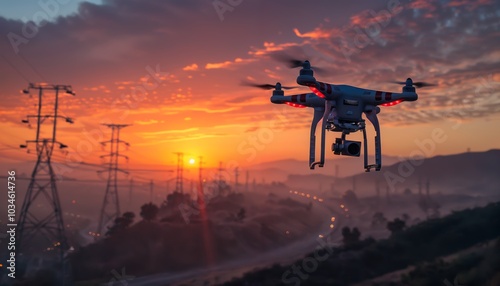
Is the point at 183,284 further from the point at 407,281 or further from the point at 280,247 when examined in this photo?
the point at 280,247

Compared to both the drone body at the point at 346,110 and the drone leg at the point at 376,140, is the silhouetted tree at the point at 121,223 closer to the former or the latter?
the drone body at the point at 346,110

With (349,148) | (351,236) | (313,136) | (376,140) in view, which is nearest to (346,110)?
(349,148)

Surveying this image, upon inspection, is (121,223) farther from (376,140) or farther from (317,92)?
(317,92)

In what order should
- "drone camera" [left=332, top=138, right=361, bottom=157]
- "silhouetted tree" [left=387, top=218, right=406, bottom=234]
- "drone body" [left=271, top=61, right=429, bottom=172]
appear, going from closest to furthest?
"drone body" [left=271, top=61, right=429, bottom=172] → "drone camera" [left=332, top=138, right=361, bottom=157] → "silhouetted tree" [left=387, top=218, right=406, bottom=234]

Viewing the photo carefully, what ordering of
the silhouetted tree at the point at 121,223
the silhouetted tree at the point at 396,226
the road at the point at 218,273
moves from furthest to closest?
the silhouetted tree at the point at 121,223 → the silhouetted tree at the point at 396,226 → the road at the point at 218,273

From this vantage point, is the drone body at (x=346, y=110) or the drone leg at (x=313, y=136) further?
the drone leg at (x=313, y=136)

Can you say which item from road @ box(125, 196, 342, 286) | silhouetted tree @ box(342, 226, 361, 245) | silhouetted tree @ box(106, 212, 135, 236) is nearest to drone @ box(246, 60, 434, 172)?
road @ box(125, 196, 342, 286)

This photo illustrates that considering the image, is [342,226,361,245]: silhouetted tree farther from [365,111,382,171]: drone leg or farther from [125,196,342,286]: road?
[365,111,382,171]: drone leg

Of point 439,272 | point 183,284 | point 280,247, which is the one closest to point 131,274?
point 183,284

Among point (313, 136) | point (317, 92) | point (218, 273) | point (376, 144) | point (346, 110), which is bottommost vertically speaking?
point (218, 273)

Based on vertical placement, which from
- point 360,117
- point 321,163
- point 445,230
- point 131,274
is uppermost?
point 360,117

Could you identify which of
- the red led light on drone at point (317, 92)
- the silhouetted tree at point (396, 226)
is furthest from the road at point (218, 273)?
the red led light on drone at point (317, 92)
